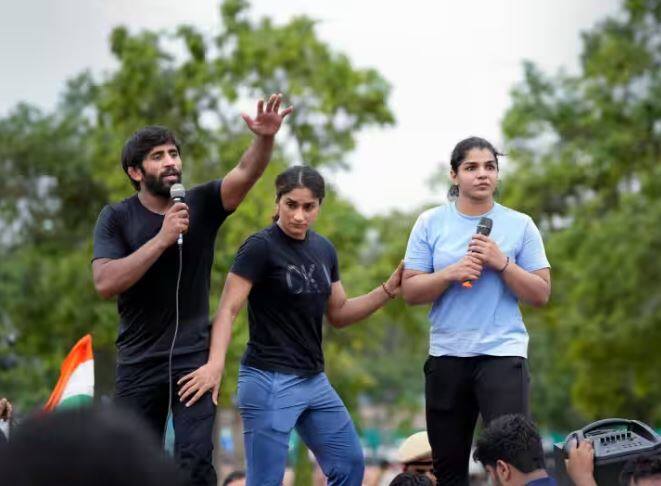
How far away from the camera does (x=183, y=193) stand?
19.3 ft

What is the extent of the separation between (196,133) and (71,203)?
311 inches

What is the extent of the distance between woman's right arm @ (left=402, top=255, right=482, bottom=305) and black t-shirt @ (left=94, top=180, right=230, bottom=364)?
1003 mm

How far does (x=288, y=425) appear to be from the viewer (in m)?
6.42

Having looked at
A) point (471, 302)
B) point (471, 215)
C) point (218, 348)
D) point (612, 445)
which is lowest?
point (612, 445)

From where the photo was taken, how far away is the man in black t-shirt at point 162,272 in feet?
20.0

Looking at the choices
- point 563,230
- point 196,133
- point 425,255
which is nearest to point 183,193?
point 425,255

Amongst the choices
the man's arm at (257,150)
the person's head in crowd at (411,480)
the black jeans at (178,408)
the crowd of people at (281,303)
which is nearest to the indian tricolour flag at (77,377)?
the crowd of people at (281,303)

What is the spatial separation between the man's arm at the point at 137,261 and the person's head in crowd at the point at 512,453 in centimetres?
164

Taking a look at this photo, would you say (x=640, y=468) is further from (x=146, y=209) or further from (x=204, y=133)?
(x=204, y=133)

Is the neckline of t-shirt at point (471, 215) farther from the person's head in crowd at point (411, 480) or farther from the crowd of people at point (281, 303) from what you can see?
the person's head in crowd at point (411, 480)

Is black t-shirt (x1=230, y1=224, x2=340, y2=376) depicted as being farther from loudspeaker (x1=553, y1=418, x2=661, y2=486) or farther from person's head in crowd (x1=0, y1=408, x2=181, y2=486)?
person's head in crowd (x1=0, y1=408, x2=181, y2=486)

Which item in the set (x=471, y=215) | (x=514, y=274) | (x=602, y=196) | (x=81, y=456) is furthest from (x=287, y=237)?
(x=602, y=196)

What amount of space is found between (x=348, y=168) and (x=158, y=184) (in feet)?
69.7

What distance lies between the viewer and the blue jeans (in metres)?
6.42
